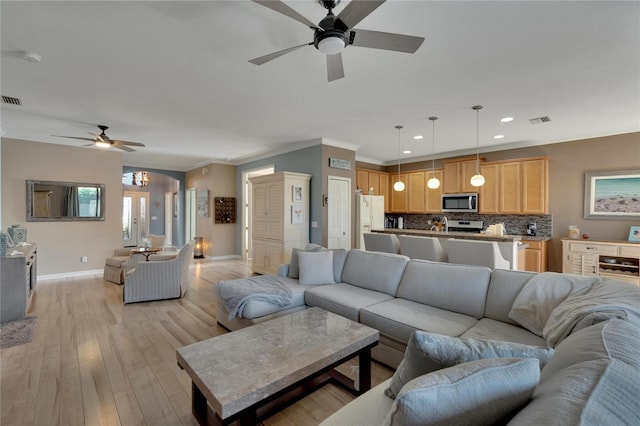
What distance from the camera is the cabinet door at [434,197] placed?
677 cm

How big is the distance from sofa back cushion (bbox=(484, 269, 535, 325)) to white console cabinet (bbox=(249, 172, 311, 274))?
3.64 m

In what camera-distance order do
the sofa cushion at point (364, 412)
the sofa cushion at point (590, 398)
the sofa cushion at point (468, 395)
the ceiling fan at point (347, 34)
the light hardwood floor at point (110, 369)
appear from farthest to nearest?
the light hardwood floor at point (110, 369), the ceiling fan at point (347, 34), the sofa cushion at point (364, 412), the sofa cushion at point (468, 395), the sofa cushion at point (590, 398)

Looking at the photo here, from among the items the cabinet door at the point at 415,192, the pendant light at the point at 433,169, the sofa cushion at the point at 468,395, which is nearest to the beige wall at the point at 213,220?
the cabinet door at the point at 415,192

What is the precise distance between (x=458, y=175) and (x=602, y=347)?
6.01m

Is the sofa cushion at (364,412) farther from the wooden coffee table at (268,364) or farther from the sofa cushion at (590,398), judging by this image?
the sofa cushion at (590,398)

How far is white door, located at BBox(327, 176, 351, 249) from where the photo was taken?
562 centimetres

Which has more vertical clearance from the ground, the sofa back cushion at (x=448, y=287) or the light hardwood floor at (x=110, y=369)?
the sofa back cushion at (x=448, y=287)

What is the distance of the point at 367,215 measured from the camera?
6336 millimetres

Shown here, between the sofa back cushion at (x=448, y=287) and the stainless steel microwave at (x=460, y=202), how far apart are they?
4.01 meters

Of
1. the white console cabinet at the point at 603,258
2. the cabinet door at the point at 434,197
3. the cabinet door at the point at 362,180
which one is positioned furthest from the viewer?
the cabinet door at the point at 362,180

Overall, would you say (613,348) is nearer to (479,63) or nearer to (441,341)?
(441,341)

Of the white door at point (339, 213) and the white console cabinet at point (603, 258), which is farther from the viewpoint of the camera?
the white door at point (339, 213)

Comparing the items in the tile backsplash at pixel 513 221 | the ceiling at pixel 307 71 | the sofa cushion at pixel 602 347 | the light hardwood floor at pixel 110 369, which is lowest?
the light hardwood floor at pixel 110 369

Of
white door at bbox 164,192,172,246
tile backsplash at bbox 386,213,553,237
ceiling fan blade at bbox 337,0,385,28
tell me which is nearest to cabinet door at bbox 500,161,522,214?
tile backsplash at bbox 386,213,553,237
